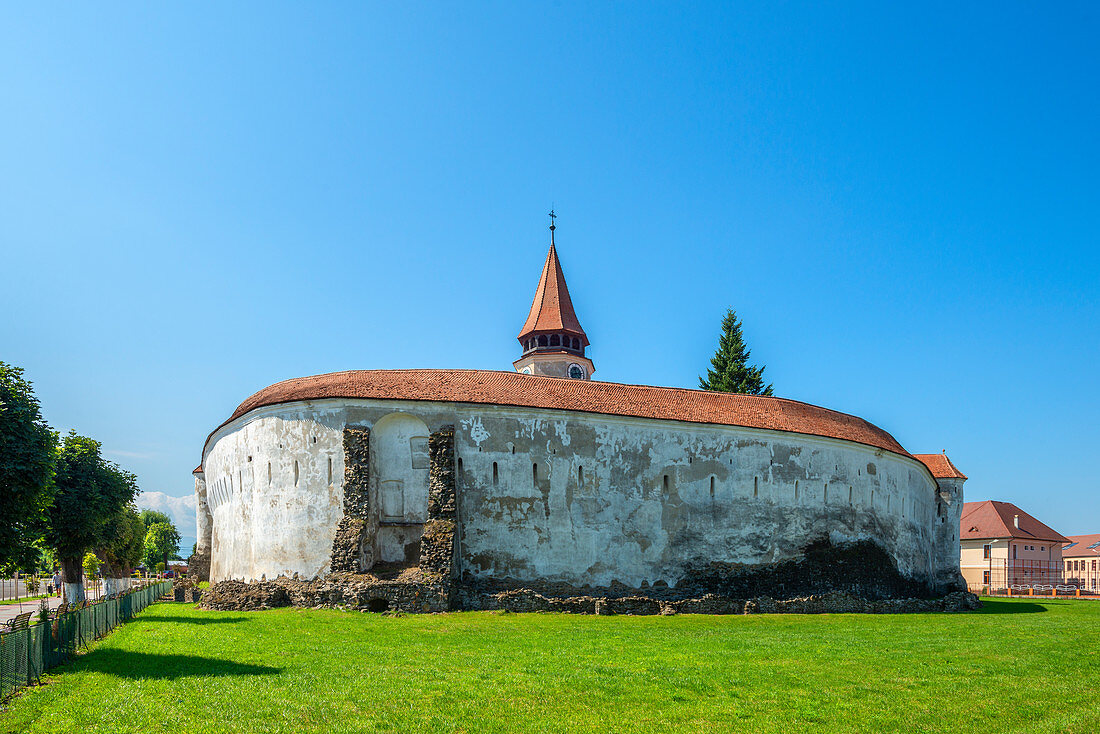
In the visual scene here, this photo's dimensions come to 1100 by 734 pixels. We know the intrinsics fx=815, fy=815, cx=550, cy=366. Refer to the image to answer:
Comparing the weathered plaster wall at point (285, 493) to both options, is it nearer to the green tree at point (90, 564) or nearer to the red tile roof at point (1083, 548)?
the green tree at point (90, 564)

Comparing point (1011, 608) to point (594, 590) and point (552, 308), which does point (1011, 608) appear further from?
point (552, 308)

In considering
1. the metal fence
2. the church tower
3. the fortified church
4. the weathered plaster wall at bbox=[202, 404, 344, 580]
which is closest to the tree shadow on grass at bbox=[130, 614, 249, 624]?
the metal fence

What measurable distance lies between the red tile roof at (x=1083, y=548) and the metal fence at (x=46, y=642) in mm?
96719

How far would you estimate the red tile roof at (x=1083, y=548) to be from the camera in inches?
3521

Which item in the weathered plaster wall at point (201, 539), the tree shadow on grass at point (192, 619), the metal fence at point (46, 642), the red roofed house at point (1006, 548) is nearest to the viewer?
the metal fence at point (46, 642)

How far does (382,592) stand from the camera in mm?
27469

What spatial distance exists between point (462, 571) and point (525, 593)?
3563mm

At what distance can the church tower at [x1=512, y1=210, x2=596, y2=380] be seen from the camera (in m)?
61.4

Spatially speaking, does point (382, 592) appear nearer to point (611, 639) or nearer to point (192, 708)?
point (611, 639)

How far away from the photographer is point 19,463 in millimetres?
18125

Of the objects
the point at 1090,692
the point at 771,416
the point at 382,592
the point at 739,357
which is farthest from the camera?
the point at 739,357

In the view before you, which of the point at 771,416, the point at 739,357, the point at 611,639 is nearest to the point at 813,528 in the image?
the point at 771,416

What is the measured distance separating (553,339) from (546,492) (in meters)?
30.6

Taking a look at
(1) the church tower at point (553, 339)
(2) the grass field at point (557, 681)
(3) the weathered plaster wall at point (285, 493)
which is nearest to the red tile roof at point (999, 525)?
(1) the church tower at point (553, 339)
